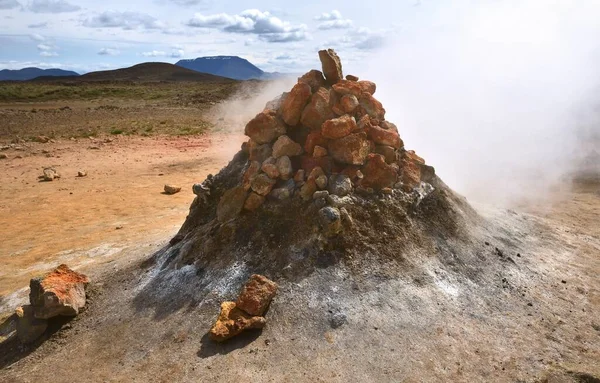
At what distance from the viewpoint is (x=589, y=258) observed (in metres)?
4.72

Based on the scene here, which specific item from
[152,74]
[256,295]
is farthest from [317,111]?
[152,74]

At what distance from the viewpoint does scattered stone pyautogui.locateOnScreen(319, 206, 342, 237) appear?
3.87 metres

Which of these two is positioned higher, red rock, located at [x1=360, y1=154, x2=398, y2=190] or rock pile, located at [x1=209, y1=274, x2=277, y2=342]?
red rock, located at [x1=360, y1=154, x2=398, y2=190]

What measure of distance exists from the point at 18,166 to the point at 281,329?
10.4m

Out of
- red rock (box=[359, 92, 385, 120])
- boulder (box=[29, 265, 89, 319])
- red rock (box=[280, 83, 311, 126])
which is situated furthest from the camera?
red rock (box=[359, 92, 385, 120])

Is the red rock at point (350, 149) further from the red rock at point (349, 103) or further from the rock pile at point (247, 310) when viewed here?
the rock pile at point (247, 310)

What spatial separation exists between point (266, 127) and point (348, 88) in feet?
2.89

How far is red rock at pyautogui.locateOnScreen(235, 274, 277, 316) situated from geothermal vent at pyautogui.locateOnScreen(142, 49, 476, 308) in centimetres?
22

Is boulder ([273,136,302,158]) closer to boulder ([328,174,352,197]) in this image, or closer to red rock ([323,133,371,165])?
red rock ([323,133,371,165])

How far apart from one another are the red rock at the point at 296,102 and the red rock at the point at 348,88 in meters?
0.30

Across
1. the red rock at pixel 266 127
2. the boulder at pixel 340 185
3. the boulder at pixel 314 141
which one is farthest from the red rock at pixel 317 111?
the boulder at pixel 340 185

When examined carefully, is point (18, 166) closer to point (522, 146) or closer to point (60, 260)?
point (60, 260)

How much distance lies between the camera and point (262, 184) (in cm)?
423

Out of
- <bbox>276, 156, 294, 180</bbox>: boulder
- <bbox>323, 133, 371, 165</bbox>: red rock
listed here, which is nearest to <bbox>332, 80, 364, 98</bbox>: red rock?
<bbox>323, 133, 371, 165</bbox>: red rock
